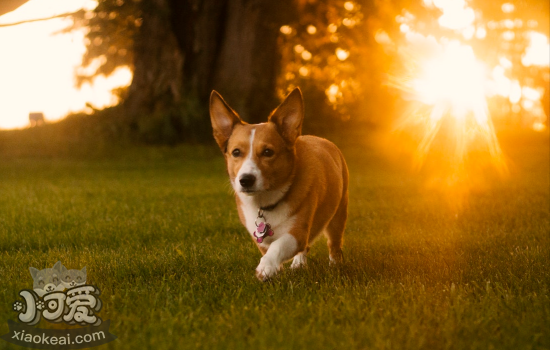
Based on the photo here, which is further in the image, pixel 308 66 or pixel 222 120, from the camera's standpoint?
pixel 308 66

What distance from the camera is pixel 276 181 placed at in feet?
14.7

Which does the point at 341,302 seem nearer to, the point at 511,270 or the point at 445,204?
the point at 511,270

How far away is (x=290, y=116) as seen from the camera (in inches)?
189

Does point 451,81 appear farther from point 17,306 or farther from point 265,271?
point 17,306

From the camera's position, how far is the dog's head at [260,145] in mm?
4359

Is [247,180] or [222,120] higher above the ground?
[222,120]

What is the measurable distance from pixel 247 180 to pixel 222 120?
87 centimetres

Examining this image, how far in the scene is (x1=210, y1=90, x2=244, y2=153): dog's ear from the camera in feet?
16.0

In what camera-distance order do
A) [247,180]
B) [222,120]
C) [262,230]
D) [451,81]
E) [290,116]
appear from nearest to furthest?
[247,180], [262,230], [290,116], [222,120], [451,81]

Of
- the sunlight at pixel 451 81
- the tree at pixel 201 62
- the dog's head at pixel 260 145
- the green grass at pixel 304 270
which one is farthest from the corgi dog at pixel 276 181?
the tree at pixel 201 62

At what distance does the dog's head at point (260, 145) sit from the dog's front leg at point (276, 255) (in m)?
0.44

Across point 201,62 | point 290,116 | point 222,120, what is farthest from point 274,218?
point 201,62

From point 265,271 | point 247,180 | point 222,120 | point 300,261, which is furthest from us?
point 300,261

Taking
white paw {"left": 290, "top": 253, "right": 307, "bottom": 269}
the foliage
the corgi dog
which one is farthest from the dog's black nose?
the foliage
